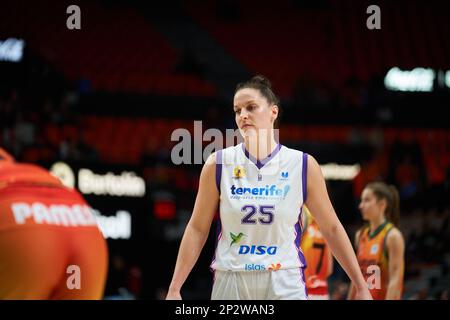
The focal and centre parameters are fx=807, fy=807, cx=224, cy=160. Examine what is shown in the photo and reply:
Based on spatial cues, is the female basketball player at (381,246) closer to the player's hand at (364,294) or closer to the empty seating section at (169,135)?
the player's hand at (364,294)

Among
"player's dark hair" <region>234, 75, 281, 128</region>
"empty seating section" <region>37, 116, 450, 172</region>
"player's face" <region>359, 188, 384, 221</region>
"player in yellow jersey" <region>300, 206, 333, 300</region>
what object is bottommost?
"player in yellow jersey" <region>300, 206, 333, 300</region>

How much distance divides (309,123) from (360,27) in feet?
17.3

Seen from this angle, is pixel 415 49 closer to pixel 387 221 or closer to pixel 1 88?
pixel 1 88

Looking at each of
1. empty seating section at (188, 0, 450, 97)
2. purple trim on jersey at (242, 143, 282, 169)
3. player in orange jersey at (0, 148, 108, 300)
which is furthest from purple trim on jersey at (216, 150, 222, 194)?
empty seating section at (188, 0, 450, 97)

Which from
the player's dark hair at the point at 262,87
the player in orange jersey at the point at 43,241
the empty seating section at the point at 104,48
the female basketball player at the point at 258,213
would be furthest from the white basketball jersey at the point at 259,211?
the empty seating section at the point at 104,48

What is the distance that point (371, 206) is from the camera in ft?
22.1

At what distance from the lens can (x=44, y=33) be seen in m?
15.3

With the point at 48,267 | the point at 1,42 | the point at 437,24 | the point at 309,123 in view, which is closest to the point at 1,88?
the point at 1,42

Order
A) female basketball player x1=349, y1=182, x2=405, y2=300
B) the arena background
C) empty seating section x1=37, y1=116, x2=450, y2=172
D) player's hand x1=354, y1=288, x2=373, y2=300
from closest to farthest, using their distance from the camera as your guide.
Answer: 1. player's hand x1=354, y1=288, x2=373, y2=300
2. female basketball player x1=349, y1=182, x2=405, y2=300
3. the arena background
4. empty seating section x1=37, y1=116, x2=450, y2=172

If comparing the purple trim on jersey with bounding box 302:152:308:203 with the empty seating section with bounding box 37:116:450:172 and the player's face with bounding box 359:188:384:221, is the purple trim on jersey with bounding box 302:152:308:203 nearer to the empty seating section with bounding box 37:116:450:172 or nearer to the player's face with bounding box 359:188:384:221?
the player's face with bounding box 359:188:384:221

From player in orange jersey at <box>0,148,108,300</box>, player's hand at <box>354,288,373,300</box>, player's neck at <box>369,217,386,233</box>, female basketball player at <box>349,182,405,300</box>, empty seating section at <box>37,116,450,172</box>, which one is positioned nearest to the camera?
player in orange jersey at <box>0,148,108,300</box>

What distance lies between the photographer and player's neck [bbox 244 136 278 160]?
3941 mm

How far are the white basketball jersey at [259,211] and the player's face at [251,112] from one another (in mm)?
160

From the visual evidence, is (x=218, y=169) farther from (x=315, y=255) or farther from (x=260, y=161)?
(x=315, y=255)
